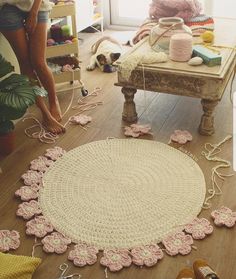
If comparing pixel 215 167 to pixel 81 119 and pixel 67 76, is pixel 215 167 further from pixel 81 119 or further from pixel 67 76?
pixel 67 76

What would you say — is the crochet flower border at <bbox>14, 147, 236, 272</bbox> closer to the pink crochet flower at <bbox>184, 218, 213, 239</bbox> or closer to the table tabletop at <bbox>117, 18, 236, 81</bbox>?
the pink crochet flower at <bbox>184, 218, 213, 239</bbox>

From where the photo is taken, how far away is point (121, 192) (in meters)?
1.85

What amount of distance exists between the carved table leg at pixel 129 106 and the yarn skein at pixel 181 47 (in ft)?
0.99

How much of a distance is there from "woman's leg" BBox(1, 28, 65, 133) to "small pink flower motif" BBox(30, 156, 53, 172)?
0.90 feet

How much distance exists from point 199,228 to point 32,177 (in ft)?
2.70

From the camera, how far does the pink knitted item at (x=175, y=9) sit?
2.89 metres

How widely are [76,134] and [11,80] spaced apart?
1.72ft

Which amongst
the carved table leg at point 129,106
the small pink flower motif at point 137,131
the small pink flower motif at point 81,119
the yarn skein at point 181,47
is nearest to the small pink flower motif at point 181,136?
the small pink flower motif at point 137,131

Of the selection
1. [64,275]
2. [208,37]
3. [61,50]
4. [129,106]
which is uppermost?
[208,37]

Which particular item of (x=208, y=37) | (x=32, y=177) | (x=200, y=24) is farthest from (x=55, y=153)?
(x=200, y=24)

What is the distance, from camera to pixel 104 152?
6.97 feet

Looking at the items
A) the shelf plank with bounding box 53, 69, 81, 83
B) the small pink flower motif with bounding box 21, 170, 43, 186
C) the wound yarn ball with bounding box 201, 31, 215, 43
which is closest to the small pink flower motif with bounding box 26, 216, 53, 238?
the small pink flower motif with bounding box 21, 170, 43, 186

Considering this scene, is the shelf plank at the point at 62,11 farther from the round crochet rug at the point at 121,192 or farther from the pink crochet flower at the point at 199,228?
the pink crochet flower at the point at 199,228

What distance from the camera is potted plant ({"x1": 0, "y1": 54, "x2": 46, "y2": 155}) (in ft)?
5.91
